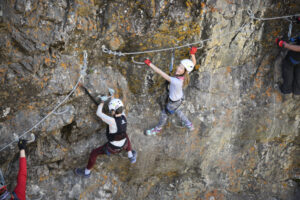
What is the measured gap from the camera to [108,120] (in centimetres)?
554

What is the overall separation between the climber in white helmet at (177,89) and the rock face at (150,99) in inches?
13.7

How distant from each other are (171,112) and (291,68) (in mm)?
3573

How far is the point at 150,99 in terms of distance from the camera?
22.8 feet

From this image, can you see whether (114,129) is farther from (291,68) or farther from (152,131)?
(291,68)

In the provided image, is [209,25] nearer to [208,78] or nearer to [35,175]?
[208,78]

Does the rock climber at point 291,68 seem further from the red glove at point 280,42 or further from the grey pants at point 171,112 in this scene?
the grey pants at point 171,112

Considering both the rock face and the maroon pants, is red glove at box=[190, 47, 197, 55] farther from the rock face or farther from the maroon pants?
the maroon pants

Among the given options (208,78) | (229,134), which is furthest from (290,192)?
(208,78)

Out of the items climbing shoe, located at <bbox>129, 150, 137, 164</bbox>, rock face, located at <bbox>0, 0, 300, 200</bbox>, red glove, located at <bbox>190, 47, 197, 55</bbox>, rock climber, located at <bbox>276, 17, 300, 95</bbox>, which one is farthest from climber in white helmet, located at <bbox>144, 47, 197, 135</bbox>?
rock climber, located at <bbox>276, 17, 300, 95</bbox>

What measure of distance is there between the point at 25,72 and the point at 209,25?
438 centimetres

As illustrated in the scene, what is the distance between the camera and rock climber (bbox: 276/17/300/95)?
6240mm

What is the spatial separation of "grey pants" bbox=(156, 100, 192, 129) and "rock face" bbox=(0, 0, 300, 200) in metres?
0.35

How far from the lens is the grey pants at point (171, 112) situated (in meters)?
6.37

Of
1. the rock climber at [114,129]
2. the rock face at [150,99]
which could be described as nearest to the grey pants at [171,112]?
the rock face at [150,99]
